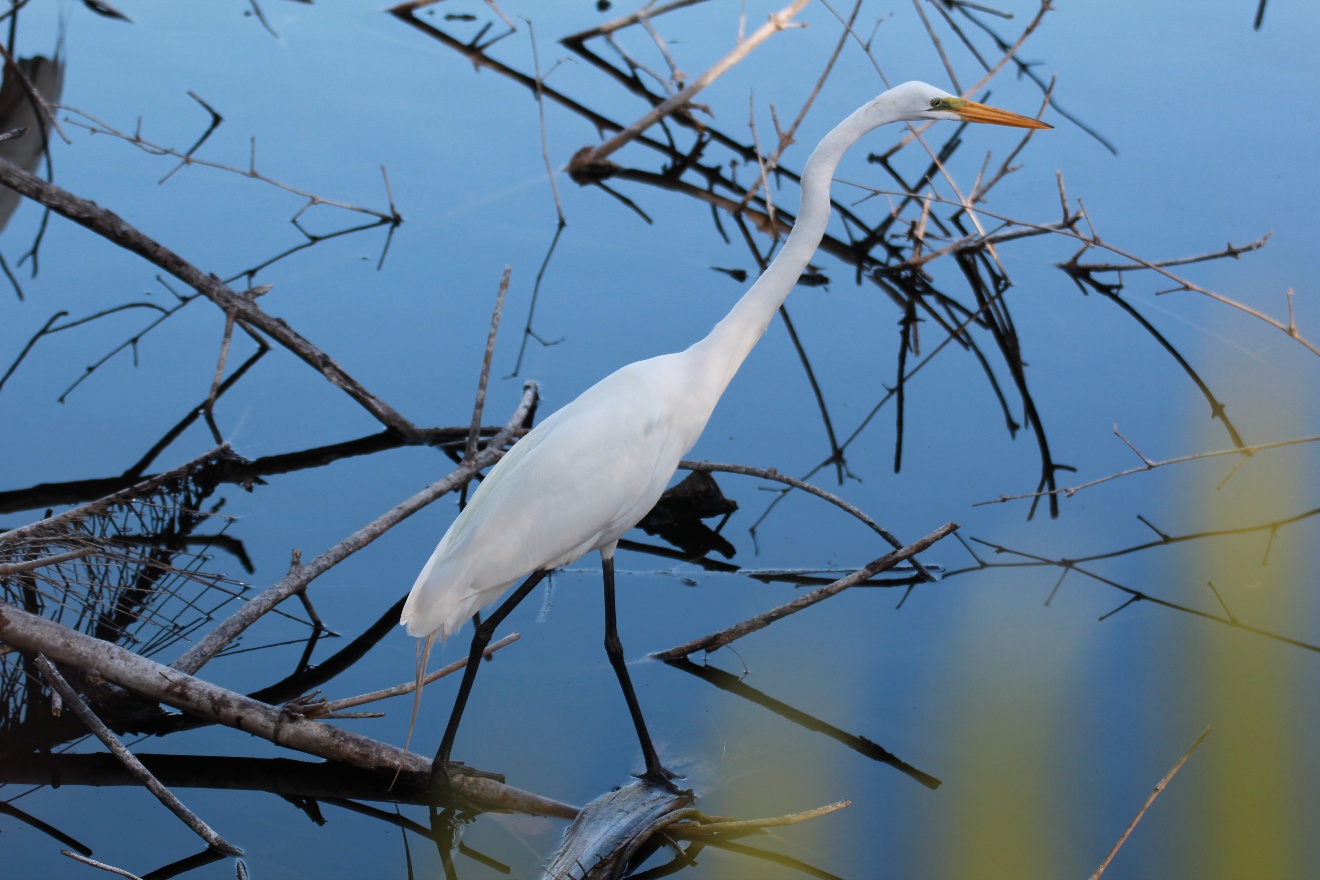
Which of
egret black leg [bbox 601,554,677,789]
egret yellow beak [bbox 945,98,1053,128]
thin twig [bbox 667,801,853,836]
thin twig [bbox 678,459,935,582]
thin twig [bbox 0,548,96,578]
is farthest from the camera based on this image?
thin twig [bbox 678,459,935,582]

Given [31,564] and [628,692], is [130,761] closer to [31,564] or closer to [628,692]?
[31,564]

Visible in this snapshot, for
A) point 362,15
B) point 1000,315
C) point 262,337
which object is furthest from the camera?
point 362,15

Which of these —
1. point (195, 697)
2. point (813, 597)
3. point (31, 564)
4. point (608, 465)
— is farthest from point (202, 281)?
point (813, 597)

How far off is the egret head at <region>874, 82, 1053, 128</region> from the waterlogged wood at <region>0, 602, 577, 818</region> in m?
1.62

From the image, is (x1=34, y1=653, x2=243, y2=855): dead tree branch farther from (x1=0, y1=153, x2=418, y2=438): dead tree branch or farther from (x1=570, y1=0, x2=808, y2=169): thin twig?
(x1=570, y1=0, x2=808, y2=169): thin twig

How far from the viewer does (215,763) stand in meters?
2.65

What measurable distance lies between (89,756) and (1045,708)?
7.29 ft

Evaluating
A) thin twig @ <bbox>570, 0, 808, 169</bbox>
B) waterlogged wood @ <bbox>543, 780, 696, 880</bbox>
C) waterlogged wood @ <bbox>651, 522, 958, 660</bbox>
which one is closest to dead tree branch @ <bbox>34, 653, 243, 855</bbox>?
waterlogged wood @ <bbox>543, 780, 696, 880</bbox>

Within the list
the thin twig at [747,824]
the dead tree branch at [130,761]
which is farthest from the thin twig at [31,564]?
the thin twig at [747,824]

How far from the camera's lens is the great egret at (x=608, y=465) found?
2506 mm

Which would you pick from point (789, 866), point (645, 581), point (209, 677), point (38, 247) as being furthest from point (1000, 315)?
point (38, 247)

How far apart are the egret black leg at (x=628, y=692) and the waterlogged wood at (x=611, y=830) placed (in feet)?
0.46

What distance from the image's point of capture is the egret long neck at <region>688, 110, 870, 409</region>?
8.24 feet

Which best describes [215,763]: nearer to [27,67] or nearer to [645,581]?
[645,581]
